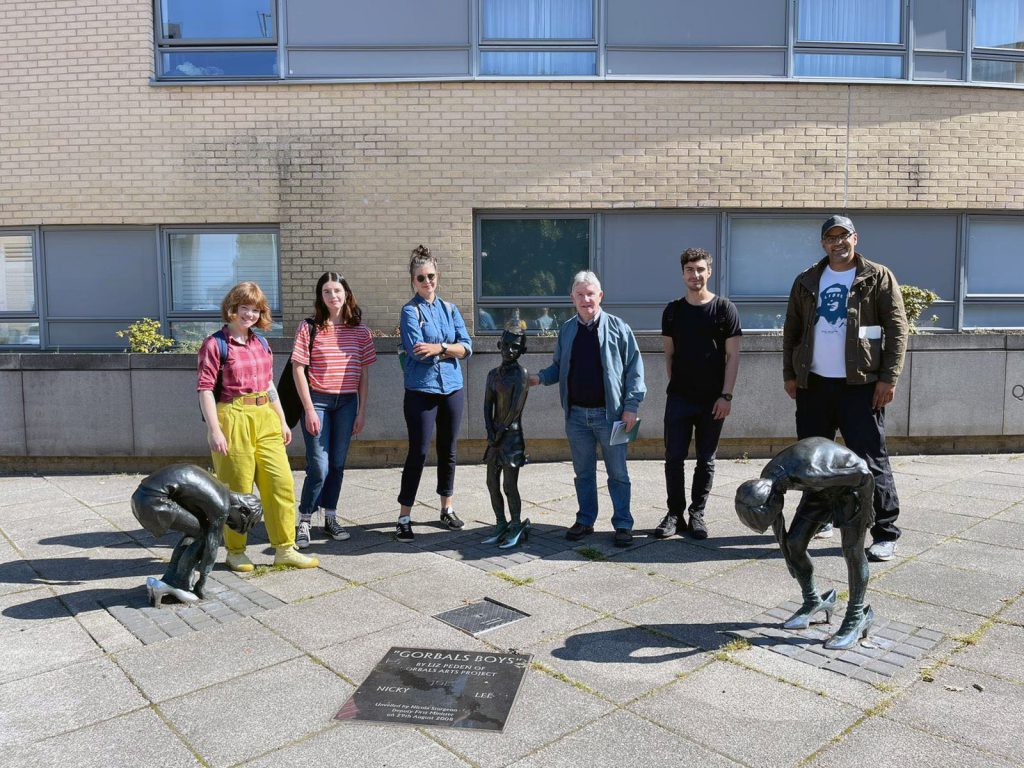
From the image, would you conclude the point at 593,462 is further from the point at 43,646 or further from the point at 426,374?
the point at 43,646

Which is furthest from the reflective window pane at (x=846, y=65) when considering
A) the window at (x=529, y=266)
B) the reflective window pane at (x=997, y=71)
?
the window at (x=529, y=266)

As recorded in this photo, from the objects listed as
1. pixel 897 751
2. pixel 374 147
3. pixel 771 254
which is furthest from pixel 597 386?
pixel 771 254

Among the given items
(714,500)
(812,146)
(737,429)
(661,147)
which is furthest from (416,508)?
(812,146)

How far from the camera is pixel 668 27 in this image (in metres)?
9.09

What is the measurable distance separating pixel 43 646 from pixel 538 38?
7728mm

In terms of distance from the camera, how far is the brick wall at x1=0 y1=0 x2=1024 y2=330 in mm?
8961

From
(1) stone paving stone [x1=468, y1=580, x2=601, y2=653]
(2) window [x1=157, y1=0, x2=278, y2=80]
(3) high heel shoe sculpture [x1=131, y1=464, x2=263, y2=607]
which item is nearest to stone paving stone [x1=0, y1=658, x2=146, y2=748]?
(3) high heel shoe sculpture [x1=131, y1=464, x2=263, y2=607]

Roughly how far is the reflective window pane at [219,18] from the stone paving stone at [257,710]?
308 inches

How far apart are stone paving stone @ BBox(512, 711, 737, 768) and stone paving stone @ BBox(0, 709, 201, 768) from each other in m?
1.24

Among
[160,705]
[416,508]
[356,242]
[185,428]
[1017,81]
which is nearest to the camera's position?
[160,705]

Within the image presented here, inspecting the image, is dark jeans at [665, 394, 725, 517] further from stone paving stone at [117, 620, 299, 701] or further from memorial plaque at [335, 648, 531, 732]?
stone paving stone at [117, 620, 299, 701]

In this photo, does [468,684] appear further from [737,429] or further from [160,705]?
[737,429]

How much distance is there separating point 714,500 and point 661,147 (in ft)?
14.2

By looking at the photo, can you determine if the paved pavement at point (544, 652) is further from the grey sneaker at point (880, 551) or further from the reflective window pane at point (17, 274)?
the reflective window pane at point (17, 274)
